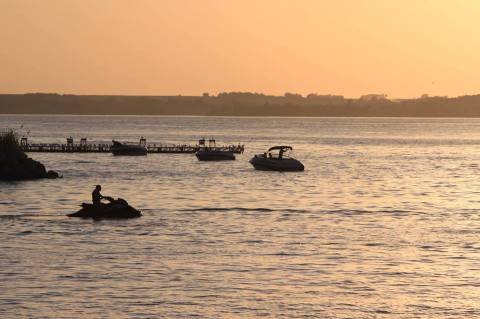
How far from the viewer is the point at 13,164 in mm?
102750

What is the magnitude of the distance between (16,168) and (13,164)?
0.86m

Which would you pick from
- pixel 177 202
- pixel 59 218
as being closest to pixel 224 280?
pixel 59 218

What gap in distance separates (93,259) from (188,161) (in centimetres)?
10416

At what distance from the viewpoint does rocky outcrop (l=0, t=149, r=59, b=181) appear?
101 metres

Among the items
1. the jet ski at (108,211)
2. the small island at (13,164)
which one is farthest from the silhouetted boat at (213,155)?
the jet ski at (108,211)

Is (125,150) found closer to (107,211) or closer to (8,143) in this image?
(8,143)

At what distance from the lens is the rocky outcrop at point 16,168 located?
101250 mm

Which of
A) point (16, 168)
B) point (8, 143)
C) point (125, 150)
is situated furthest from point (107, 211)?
point (125, 150)

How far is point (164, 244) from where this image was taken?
5588 centimetres

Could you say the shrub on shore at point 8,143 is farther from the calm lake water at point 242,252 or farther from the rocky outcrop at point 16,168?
the calm lake water at point 242,252

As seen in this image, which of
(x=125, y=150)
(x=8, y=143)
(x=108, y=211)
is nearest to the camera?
(x=108, y=211)

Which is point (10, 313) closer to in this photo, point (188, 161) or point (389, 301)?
point (389, 301)

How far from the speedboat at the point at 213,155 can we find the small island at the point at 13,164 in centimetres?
4840

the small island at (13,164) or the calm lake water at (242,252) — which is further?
the small island at (13,164)
